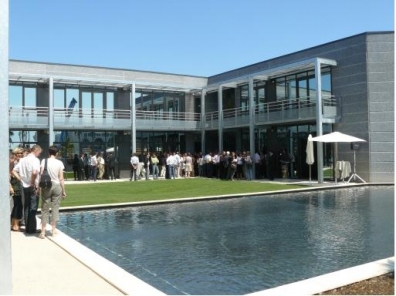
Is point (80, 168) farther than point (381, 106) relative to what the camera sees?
Yes

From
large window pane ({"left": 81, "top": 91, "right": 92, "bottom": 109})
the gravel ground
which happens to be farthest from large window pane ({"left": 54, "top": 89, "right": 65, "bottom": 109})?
the gravel ground

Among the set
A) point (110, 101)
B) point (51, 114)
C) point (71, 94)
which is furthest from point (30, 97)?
point (110, 101)

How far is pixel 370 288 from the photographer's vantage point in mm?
4984

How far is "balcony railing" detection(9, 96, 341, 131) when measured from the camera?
24.2 m

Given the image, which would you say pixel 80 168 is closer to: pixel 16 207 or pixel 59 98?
pixel 59 98

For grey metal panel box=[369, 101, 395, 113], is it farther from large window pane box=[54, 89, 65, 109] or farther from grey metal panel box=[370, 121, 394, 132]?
large window pane box=[54, 89, 65, 109]

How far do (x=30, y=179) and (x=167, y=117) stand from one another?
2331cm

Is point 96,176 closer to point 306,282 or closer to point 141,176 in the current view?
point 141,176

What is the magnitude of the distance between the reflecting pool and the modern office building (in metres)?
10.1

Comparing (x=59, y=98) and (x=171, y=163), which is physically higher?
(x=59, y=98)

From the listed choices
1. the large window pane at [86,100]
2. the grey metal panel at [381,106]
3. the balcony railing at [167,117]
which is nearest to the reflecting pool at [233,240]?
the grey metal panel at [381,106]

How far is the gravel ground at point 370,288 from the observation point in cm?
487

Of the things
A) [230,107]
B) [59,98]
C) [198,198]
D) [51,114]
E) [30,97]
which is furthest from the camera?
[230,107]

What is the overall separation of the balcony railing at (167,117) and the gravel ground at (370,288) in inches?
739
